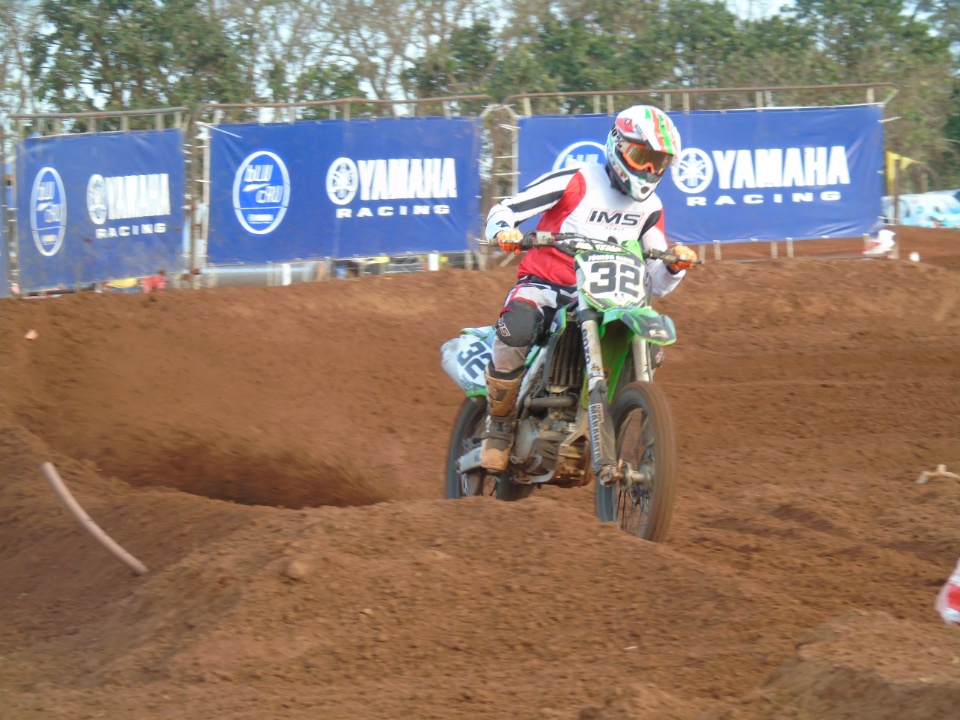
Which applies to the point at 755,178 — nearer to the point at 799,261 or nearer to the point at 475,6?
the point at 799,261

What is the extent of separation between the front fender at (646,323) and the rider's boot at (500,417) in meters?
0.78

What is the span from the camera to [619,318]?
5.21m

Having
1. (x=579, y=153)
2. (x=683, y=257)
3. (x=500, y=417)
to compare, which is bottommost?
(x=500, y=417)

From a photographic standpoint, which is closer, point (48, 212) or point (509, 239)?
point (509, 239)

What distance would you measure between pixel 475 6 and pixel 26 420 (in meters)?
19.0

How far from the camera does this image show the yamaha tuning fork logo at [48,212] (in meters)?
12.8

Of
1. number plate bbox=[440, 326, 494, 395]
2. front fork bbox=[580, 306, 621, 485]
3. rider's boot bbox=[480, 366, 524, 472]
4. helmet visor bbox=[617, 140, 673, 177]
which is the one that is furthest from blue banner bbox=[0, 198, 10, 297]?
front fork bbox=[580, 306, 621, 485]

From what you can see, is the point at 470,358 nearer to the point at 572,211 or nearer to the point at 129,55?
the point at 572,211

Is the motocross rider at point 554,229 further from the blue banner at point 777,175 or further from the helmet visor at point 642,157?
the blue banner at point 777,175

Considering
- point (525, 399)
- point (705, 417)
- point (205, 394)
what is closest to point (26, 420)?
point (205, 394)

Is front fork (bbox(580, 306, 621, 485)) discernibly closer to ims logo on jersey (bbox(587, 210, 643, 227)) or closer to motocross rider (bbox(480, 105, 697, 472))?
motocross rider (bbox(480, 105, 697, 472))

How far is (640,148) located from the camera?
5609 millimetres

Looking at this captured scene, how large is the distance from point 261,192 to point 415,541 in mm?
9263

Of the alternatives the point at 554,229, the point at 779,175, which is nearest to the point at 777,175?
the point at 779,175
